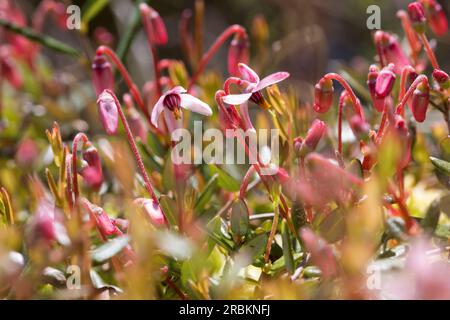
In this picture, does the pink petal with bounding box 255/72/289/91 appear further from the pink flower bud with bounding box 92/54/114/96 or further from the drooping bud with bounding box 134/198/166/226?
the pink flower bud with bounding box 92/54/114/96

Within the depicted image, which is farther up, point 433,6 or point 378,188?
point 433,6

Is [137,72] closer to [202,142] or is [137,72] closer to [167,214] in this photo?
[202,142]

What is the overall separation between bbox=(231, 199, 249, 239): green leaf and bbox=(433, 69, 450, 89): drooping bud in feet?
0.72

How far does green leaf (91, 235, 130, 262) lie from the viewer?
62 centimetres

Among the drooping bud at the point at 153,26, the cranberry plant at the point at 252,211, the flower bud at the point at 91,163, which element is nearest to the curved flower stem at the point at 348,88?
the cranberry plant at the point at 252,211

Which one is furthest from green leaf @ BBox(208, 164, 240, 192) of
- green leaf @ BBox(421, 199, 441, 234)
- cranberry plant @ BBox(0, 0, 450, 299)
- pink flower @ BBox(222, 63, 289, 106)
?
green leaf @ BBox(421, 199, 441, 234)

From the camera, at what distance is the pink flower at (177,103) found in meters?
0.72

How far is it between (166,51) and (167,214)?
6.89 feet

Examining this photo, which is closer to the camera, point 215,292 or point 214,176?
point 215,292

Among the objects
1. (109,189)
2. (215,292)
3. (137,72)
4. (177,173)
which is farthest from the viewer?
(137,72)

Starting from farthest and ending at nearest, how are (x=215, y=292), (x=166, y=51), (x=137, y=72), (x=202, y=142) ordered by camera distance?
(x=166, y=51), (x=137, y=72), (x=202, y=142), (x=215, y=292)

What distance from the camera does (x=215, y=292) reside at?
0.64 m

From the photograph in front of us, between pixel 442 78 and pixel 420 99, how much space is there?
30 millimetres
